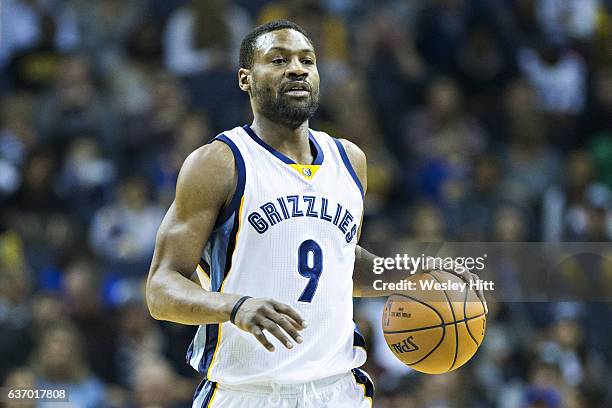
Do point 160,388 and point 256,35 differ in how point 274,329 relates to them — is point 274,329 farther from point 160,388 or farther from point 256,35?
point 160,388

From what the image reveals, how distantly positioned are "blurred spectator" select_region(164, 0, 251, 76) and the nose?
6.23 m

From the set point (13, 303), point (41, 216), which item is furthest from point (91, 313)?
point (41, 216)

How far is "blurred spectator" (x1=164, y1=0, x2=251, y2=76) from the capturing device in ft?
35.3

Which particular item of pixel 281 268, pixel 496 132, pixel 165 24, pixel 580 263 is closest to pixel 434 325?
pixel 281 268

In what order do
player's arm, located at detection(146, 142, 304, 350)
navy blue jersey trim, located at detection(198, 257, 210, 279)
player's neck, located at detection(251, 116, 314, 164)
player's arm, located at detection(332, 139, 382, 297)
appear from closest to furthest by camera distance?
1. player's arm, located at detection(146, 142, 304, 350)
2. navy blue jersey trim, located at detection(198, 257, 210, 279)
3. player's neck, located at detection(251, 116, 314, 164)
4. player's arm, located at detection(332, 139, 382, 297)

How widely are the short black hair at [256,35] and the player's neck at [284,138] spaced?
0.93 ft

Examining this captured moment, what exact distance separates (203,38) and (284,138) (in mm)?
6422

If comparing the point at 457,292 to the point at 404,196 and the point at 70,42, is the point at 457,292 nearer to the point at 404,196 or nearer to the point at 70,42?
the point at 404,196

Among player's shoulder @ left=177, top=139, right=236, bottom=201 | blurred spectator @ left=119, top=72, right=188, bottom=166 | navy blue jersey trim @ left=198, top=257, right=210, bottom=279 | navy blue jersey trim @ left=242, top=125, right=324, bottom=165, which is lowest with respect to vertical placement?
navy blue jersey trim @ left=198, top=257, right=210, bottom=279

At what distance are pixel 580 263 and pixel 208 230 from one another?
5147 mm

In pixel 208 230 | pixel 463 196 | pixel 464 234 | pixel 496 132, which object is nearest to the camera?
pixel 208 230

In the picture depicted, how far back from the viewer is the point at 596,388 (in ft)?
28.6

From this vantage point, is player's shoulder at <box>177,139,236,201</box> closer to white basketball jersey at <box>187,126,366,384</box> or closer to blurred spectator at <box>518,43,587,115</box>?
white basketball jersey at <box>187,126,366,384</box>

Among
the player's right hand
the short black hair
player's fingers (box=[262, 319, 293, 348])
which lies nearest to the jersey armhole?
the short black hair
